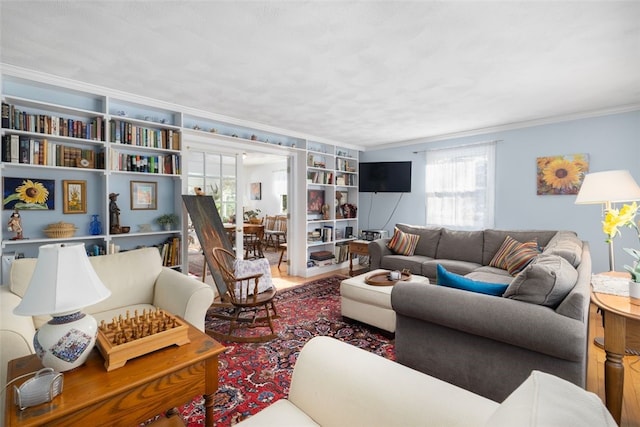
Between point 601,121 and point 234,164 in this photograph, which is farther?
point 234,164

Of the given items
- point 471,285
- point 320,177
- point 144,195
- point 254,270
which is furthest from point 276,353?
point 320,177

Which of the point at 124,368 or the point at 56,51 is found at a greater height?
the point at 56,51

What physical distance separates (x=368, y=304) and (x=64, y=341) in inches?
91.5

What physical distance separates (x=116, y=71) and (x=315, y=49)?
1773 millimetres

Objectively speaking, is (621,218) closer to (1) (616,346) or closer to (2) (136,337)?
(1) (616,346)

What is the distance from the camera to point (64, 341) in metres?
1.16

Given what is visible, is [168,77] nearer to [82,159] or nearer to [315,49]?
[82,159]

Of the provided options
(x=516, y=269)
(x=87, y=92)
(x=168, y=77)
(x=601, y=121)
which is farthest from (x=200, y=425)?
(x=601, y=121)

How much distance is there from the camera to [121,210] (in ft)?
11.0

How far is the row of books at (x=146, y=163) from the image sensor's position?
3.17 m

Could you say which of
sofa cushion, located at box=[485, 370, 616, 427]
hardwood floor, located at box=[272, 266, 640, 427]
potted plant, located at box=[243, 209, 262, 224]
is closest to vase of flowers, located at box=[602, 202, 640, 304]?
hardwood floor, located at box=[272, 266, 640, 427]

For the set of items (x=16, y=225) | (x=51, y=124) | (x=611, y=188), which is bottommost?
(x=16, y=225)

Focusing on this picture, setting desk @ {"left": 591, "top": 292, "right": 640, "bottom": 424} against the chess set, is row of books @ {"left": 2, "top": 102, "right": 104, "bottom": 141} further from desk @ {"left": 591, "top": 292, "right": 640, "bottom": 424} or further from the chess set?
desk @ {"left": 591, "top": 292, "right": 640, "bottom": 424}

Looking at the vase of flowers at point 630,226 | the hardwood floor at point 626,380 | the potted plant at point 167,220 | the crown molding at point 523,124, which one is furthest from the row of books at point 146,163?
the hardwood floor at point 626,380
